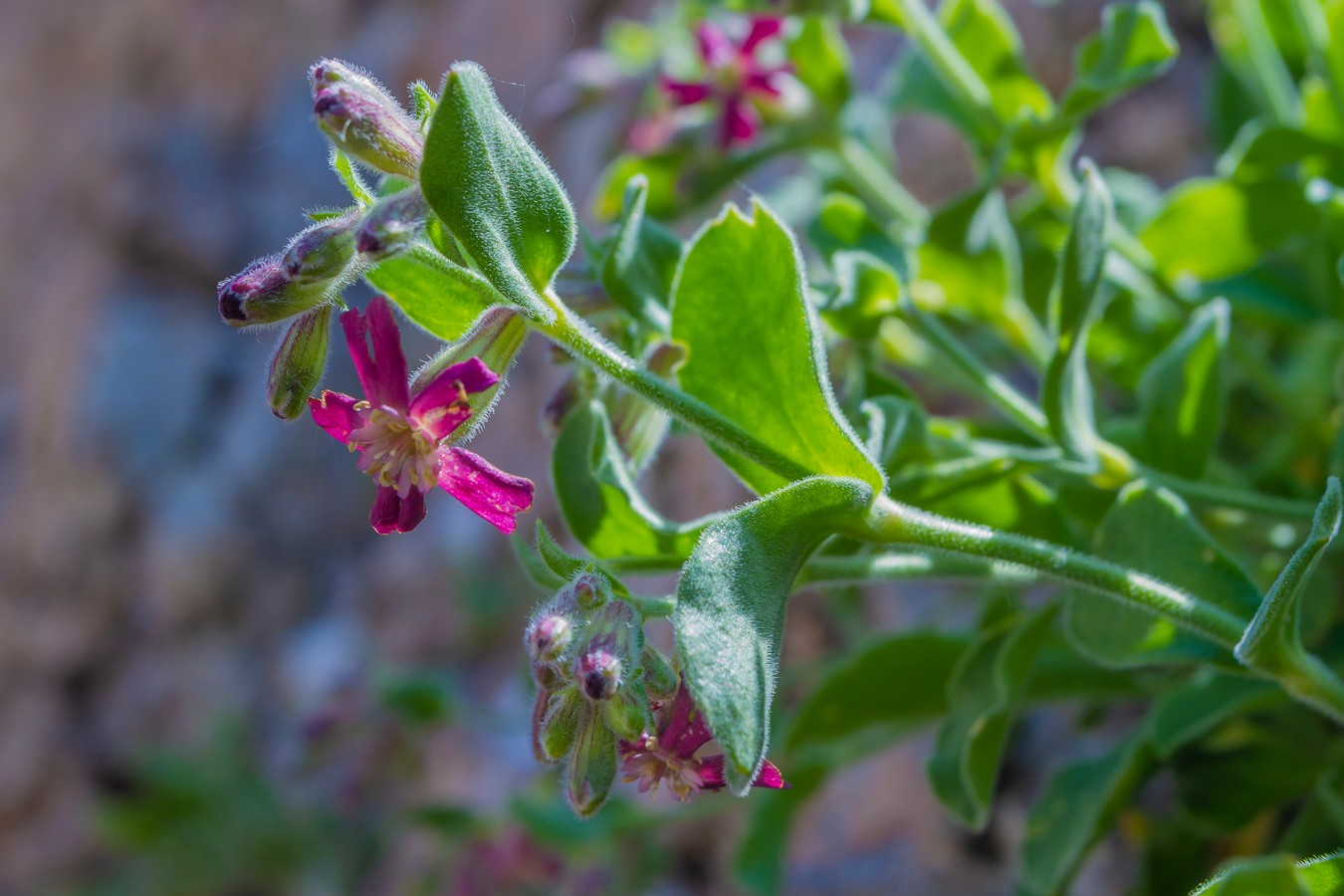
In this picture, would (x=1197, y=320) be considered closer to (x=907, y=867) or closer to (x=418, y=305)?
(x=418, y=305)

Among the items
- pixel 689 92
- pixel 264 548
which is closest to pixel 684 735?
pixel 689 92

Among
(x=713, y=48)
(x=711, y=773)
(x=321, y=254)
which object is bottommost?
(x=711, y=773)

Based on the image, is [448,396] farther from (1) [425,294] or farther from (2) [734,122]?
(2) [734,122]

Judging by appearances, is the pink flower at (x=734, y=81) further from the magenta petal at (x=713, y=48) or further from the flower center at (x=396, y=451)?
the flower center at (x=396, y=451)

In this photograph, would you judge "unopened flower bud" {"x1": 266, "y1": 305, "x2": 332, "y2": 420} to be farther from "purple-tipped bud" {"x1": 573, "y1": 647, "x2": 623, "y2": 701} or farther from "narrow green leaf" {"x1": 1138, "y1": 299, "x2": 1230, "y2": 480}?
"narrow green leaf" {"x1": 1138, "y1": 299, "x2": 1230, "y2": 480}

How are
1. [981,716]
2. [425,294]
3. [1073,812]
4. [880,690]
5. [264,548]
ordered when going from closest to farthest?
[425,294]
[981,716]
[1073,812]
[880,690]
[264,548]

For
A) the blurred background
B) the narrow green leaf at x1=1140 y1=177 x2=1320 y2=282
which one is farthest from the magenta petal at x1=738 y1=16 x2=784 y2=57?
the narrow green leaf at x1=1140 y1=177 x2=1320 y2=282
